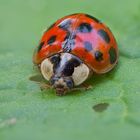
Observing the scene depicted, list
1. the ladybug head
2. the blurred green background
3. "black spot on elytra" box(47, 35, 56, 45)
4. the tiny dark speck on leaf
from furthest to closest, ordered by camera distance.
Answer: "black spot on elytra" box(47, 35, 56, 45) → the ladybug head → the tiny dark speck on leaf → the blurred green background

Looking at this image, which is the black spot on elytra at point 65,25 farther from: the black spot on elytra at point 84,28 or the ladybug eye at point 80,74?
the ladybug eye at point 80,74

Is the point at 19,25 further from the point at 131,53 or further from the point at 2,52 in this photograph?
the point at 131,53

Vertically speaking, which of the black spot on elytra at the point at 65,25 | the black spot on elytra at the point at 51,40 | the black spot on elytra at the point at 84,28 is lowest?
Answer: the black spot on elytra at the point at 51,40

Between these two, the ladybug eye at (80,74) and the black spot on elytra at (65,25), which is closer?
the ladybug eye at (80,74)

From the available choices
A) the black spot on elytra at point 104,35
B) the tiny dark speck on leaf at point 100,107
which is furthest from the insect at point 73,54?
the tiny dark speck on leaf at point 100,107

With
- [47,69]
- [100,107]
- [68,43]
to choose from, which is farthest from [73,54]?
[100,107]

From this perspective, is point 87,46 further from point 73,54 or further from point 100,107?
point 100,107

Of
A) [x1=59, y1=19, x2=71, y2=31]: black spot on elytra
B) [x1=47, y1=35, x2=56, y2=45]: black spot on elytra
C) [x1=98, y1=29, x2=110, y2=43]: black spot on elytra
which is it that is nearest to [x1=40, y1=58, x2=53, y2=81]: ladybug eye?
[x1=47, y1=35, x2=56, y2=45]: black spot on elytra

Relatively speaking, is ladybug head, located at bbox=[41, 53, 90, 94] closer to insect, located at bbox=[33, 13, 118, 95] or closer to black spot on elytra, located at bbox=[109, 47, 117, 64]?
insect, located at bbox=[33, 13, 118, 95]
